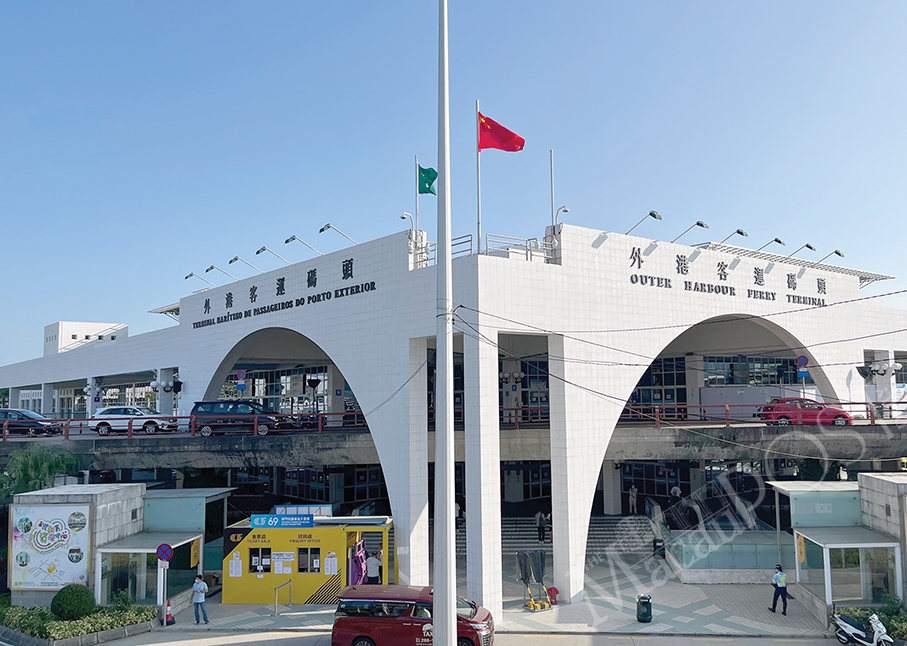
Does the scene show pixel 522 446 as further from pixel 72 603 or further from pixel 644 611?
pixel 72 603

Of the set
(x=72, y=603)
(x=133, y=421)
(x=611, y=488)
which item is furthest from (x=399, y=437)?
(x=133, y=421)

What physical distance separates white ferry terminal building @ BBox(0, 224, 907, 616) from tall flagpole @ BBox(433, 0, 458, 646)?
766 cm

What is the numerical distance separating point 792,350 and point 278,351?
25072mm

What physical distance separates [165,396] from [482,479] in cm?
2514

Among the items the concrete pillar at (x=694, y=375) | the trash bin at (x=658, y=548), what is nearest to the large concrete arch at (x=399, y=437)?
the trash bin at (x=658, y=548)

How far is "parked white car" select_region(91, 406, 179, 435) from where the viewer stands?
2512cm

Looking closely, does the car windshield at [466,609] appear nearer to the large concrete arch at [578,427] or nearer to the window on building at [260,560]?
the large concrete arch at [578,427]

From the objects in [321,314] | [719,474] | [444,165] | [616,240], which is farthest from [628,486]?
[444,165]

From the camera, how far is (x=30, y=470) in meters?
21.2

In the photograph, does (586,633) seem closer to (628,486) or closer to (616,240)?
(616,240)

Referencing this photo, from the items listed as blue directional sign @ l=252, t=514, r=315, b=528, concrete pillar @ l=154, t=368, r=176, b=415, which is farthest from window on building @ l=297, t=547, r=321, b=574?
concrete pillar @ l=154, t=368, r=176, b=415

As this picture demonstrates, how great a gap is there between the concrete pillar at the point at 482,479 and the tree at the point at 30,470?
14.7 metres

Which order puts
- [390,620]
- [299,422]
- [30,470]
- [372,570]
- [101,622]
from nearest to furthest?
[390,620]
[101,622]
[372,570]
[30,470]
[299,422]

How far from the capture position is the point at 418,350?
19.6 metres
